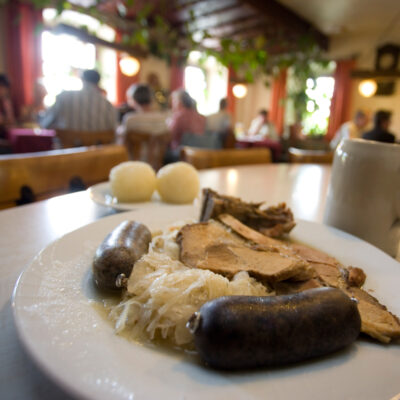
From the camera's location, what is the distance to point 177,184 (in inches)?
58.7

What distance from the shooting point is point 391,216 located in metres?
1.09

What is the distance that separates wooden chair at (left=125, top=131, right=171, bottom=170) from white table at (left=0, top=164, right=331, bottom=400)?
69.4 inches

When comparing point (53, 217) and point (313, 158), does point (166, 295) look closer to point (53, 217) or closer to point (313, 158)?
point (53, 217)

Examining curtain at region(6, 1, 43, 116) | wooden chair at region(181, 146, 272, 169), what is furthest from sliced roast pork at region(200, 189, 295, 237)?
curtain at region(6, 1, 43, 116)

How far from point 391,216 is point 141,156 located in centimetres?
335

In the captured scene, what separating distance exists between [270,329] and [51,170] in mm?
1720

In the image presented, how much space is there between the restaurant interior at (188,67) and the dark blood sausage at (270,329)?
170 cm

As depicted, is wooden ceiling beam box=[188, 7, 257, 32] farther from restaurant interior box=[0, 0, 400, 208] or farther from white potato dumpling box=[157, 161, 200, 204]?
white potato dumpling box=[157, 161, 200, 204]

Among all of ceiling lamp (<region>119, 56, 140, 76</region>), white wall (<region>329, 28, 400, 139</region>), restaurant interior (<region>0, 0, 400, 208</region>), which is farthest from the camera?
white wall (<region>329, 28, 400, 139</region>)

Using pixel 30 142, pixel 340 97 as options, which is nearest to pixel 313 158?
pixel 30 142

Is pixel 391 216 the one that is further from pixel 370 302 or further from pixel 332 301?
pixel 332 301

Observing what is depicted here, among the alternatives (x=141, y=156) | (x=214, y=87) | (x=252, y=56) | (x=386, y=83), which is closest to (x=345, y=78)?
(x=386, y=83)

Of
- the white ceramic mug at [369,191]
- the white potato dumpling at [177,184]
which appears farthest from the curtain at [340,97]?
the white ceramic mug at [369,191]

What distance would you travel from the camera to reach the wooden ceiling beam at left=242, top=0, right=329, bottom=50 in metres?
7.52
